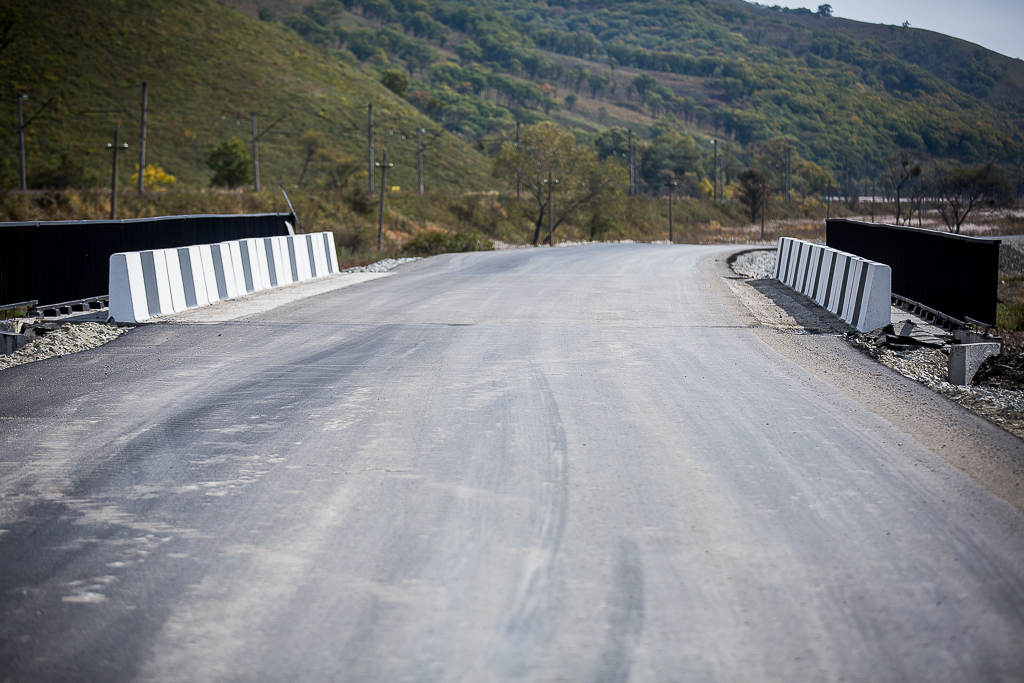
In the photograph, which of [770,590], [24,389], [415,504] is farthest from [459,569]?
[24,389]

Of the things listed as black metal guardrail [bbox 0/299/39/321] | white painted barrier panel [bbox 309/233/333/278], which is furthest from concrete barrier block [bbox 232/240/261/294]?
black metal guardrail [bbox 0/299/39/321]

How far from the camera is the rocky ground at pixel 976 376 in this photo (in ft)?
25.9

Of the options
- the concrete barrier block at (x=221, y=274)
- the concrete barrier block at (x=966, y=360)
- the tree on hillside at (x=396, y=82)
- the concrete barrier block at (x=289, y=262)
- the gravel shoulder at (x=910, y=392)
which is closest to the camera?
the gravel shoulder at (x=910, y=392)

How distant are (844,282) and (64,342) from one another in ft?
38.6

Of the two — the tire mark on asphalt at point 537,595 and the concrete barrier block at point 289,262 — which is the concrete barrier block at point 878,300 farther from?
the concrete barrier block at point 289,262

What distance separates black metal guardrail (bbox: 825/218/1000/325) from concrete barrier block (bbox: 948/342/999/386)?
118 centimetres

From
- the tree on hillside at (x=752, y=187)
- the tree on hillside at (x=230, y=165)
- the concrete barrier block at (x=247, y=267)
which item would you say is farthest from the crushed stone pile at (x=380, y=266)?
the tree on hillside at (x=752, y=187)

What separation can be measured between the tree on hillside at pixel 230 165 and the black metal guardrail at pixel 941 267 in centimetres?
5915

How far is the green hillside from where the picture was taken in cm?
6900

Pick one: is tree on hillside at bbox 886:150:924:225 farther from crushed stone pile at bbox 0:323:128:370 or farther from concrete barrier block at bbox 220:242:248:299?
crushed stone pile at bbox 0:323:128:370

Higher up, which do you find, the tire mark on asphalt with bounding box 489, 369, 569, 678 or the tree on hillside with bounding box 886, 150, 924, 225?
the tree on hillside with bounding box 886, 150, 924, 225

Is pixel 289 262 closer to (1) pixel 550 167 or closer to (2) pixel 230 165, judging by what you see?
(2) pixel 230 165

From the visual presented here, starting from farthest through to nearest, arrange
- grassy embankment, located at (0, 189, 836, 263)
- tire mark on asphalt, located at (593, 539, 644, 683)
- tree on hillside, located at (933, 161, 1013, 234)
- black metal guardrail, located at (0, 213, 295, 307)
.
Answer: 1. tree on hillside, located at (933, 161, 1013, 234)
2. grassy embankment, located at (0, 189, 836, 263)
3. black metal guardrail, located at (0, 213, 295, 307)
4. tire mark on asphalt, located at (593, 539, 644, 683)

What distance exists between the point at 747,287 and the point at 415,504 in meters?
16.0
